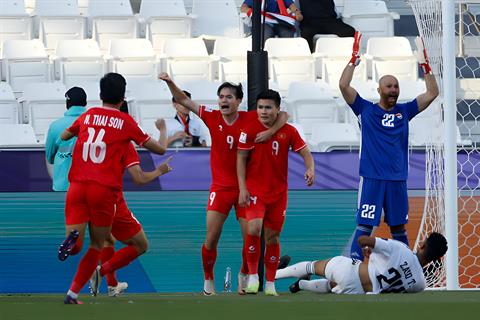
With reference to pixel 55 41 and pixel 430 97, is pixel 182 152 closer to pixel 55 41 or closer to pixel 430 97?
pixel 430 97

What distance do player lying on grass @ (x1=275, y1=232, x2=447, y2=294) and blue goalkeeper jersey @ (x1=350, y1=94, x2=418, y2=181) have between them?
83cm

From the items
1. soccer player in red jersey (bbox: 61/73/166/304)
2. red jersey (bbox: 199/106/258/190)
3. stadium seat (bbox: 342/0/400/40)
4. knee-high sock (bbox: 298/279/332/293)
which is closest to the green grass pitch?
soccer player in red jersey (bbox: 61/73/166/304)

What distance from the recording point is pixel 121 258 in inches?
390

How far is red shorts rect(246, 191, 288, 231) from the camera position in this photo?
10.4 meters

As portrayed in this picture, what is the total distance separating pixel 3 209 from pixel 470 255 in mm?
4565

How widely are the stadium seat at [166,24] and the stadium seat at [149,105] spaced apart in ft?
7.09

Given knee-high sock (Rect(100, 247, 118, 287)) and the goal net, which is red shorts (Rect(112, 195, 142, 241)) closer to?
knee-high sock (Rect(100, 247, 118, 287))

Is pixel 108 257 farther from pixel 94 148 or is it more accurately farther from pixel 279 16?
pixel 279 16

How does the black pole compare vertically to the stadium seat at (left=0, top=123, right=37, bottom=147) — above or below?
above

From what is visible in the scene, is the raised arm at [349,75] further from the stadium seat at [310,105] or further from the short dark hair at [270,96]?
the stadium seat at [310,105]

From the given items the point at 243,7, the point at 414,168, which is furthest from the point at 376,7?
the point at 414,168

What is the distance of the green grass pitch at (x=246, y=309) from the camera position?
23.4 feet

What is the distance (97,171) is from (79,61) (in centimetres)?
735

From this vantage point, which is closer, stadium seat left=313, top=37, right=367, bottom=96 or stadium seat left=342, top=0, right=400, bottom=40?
stadium seat left=313, top=37, right=367, bottom=96
